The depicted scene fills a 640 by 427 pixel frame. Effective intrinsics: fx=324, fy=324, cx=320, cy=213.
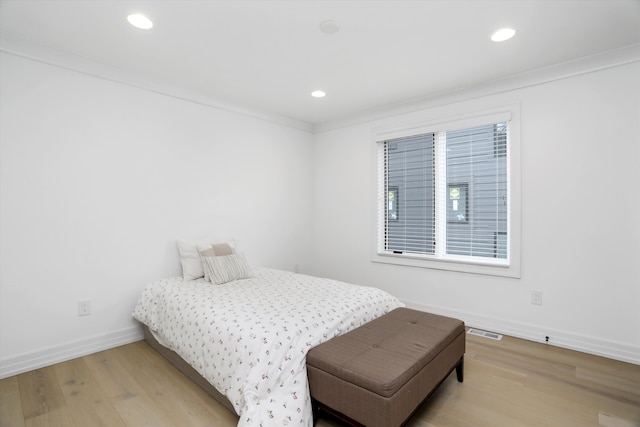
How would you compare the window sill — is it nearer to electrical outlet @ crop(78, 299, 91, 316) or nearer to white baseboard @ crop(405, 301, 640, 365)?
white baseboard @ crop(405, 301, 640, 365)

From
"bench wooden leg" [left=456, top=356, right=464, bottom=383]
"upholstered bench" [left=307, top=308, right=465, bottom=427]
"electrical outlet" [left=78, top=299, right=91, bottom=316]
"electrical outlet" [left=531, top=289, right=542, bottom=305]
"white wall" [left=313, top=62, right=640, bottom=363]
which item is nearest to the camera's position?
"upholstered bench" [left=307, top=308, right=465, bottom=427]

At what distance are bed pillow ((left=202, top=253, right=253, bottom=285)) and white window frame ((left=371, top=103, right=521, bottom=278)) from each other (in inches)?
66.8

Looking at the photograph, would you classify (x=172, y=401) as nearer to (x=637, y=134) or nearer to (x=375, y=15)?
(x=375, y=15)

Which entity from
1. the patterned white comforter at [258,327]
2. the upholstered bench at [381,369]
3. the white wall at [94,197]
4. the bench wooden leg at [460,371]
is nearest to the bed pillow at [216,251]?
the patterned white comforter at [258,327]

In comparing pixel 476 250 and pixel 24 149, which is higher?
pixel 24 149

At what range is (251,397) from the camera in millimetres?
1630

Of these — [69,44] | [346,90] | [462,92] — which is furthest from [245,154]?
[462,92]

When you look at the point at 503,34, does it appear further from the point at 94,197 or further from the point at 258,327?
the point at 94,197

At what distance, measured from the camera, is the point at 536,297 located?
2951mm

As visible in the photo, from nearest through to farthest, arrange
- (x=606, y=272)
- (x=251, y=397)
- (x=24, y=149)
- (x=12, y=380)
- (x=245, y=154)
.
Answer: (x=251, y=397) < (x=12, y=380) < (x=24, y=149) < (x=606, y=272) < (x=245, y=154)

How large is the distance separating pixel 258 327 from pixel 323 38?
204cm

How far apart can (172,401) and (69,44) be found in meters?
2.70

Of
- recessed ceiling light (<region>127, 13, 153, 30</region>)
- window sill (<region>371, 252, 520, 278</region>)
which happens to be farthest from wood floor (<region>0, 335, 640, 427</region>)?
recessed ceiling light (<region>127, 13, 153, 30</region>)

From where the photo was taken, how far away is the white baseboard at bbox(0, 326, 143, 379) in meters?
2.35
